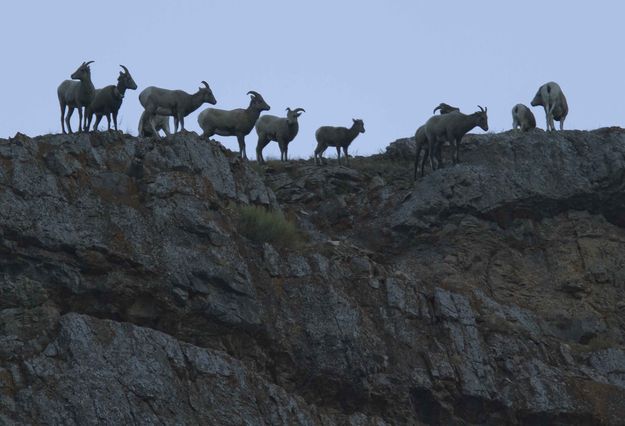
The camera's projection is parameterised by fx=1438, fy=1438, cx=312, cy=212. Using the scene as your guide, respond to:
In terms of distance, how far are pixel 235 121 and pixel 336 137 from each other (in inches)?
144

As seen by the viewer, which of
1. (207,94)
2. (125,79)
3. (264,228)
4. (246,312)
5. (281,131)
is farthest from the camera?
(281,131)

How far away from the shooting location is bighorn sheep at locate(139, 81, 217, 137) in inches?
1277

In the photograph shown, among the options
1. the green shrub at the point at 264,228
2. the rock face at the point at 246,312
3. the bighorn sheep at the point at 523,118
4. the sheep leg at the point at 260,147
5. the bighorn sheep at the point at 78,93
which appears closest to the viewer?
the rock face at the point at 246,312

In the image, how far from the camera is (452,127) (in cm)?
3347

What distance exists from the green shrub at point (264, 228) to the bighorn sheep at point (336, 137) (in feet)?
29.4

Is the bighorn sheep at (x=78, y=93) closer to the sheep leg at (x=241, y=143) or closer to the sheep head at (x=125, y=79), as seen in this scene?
the sheep head at (x=125, y=79)

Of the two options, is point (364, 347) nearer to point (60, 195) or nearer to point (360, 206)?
point (60, 195)

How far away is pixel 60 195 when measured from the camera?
81.3ft

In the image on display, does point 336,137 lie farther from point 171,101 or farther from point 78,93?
point 78,93

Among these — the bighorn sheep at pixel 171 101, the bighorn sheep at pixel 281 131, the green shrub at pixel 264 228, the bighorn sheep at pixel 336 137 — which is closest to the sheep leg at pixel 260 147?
the bighorn sheep at pixel 281 131

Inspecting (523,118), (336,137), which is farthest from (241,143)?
(523,118)

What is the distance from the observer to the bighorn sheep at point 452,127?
33469mm

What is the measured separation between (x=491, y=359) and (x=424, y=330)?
1.31 metres

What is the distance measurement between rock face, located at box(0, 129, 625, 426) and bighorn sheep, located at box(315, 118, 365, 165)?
6000 millimetres
